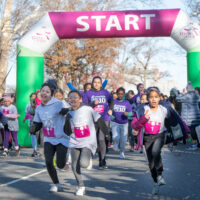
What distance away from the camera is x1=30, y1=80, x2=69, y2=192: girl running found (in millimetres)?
6172

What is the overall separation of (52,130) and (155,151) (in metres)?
1.54

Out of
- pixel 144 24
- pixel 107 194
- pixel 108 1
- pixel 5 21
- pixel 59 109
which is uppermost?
pixel 108 1

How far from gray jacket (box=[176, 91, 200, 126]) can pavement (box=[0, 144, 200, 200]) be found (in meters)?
2.31

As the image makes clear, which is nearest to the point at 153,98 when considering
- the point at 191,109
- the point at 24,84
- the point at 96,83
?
the point at 96,83

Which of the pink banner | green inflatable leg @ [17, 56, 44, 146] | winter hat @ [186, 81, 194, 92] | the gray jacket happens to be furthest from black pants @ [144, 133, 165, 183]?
green inflatable leg @ [17, 56, 44, 146]

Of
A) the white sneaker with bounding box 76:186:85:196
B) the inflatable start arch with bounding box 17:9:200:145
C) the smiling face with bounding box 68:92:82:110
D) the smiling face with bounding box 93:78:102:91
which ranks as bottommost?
the white sneaker with bounding box 76:186:85:196

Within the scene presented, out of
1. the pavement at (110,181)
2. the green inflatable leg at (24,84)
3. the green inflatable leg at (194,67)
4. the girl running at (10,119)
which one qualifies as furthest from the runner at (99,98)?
the green inflatable leg at (194,67)

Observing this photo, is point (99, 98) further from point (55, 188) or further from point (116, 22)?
point (116, 22)

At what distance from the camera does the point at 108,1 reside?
28.6 metres

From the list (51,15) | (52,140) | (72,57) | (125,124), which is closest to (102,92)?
(125,124)

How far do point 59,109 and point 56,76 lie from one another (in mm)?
30877

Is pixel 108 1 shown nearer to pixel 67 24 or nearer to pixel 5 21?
pixel 5 21

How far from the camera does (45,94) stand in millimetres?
6297

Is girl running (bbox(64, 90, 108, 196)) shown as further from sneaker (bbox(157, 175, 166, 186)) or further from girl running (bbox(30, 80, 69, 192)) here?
sneaker (bbox(157, 175, 166, 186))
